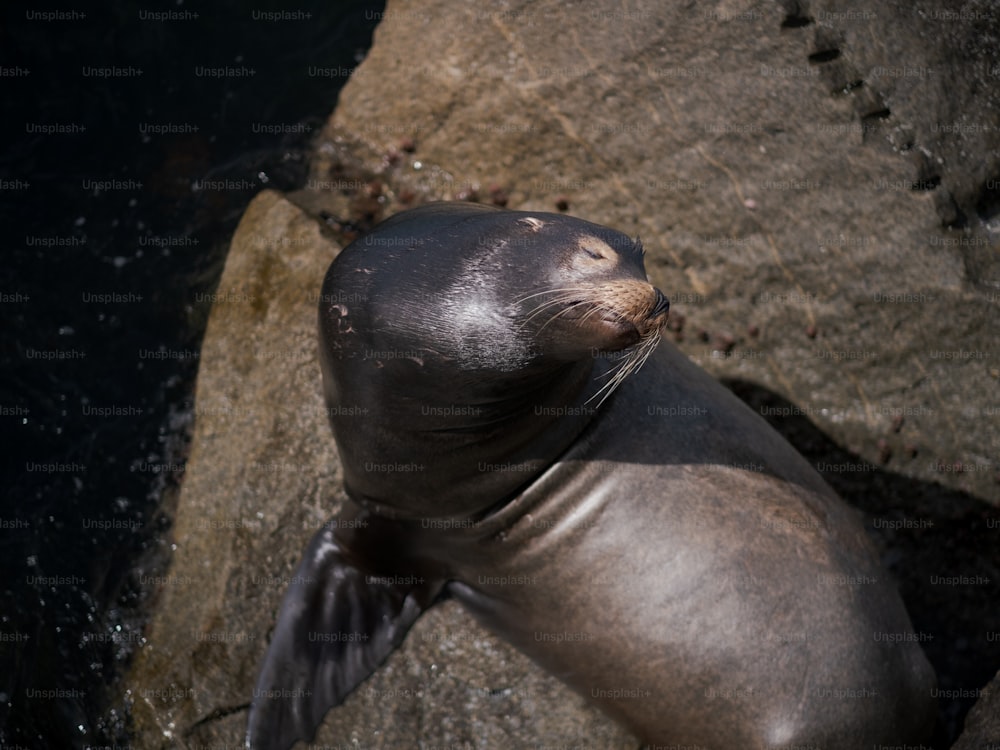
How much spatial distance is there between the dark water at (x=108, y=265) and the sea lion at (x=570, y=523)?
131cm

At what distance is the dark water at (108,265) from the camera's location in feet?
17.9

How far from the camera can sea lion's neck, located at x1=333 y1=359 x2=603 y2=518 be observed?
424 centimetres

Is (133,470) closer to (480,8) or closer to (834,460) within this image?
(480,8)

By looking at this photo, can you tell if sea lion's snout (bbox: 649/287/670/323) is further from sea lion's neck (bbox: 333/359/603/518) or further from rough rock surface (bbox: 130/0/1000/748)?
rough rock surface (bbox: 130/0/1000/748)

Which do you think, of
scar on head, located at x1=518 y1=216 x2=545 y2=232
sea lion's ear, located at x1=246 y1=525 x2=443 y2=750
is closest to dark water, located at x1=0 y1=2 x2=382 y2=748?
sea lion's ear, located at x1=246 y1=525 x2=443 y2=750

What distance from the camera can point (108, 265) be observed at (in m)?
6.40

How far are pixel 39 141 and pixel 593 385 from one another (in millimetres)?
4577

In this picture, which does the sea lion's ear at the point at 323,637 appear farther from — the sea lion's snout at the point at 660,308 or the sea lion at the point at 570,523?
the sea lion's snout at the point at 660,308

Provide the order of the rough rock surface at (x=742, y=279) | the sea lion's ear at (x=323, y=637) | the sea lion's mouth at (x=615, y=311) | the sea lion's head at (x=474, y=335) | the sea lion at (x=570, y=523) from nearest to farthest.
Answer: the sea lion's mouth at (x=615, y=311) < the sea lion's head at (x=474, y=335) < the sea lion at (x=570, y=523) < the sea lion's ear at (x=323, y=637) < the rough rock surface at (x=742, y=279)

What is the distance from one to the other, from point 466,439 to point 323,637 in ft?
4.74

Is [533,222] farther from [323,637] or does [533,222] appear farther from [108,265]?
[108,265]

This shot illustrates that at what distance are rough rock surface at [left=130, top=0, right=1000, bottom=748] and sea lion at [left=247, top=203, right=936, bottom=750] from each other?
0.38m

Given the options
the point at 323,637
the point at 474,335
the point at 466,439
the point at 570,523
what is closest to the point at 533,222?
the point at 474,335

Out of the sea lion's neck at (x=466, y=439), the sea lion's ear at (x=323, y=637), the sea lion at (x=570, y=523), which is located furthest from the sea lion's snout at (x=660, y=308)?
the sea lion's ear at (x=323, y=637)
